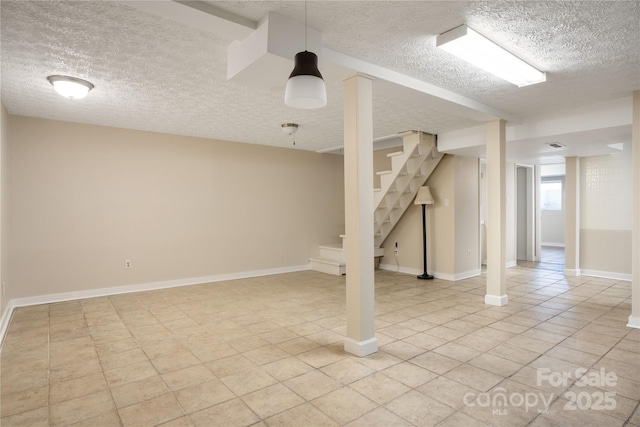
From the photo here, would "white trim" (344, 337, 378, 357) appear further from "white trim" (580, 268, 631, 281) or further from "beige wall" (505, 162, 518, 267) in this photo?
"beige wall" (505, 162, 518, 267)

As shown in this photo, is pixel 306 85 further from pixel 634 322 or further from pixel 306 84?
pixel 634 322

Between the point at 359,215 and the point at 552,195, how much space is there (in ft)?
35.8

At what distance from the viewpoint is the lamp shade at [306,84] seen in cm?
196

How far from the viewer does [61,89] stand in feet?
11.1

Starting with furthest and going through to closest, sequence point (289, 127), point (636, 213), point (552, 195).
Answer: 1. point (552, 195)
2. point (289, 127)
3. point (636, 213)

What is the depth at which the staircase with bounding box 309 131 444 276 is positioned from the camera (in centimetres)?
597

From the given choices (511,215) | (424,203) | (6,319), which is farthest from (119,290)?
(511,215)

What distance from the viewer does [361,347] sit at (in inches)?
120

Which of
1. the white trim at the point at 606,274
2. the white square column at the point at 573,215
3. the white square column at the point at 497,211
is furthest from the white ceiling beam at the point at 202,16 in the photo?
the white trim at the point at 606,274

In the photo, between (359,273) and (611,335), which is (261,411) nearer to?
(359,273)

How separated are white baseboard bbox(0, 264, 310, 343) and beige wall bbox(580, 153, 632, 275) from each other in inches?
231

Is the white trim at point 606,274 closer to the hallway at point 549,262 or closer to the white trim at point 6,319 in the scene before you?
the hallway at point 549,262

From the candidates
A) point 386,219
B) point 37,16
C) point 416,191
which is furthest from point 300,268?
point 37,16

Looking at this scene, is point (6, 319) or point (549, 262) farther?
point (549, 262)
